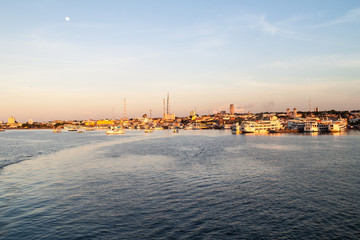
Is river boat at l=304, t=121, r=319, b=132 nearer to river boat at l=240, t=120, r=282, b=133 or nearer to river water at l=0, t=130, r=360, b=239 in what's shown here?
river boat at l=240, t=120, r=282, b=133

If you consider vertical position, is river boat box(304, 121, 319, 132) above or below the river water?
above

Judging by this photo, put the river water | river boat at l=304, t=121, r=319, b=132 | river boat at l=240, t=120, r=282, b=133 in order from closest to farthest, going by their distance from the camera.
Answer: the river water → river boat at l=304, t=121, r=319, b=132 → river boat at l=240, t=120, r=282, b=133

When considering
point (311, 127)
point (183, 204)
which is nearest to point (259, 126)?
point (311, 127)

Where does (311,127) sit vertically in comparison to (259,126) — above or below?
below

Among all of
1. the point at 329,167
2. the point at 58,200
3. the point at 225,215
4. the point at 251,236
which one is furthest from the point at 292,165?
the point at 58,200

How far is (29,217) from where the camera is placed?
1584cm

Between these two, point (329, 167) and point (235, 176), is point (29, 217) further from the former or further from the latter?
point (329, 167)

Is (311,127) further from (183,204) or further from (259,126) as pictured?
(183,204)

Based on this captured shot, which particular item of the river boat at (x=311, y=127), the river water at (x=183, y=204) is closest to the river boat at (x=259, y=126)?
the river boat at (x=311, y=127)

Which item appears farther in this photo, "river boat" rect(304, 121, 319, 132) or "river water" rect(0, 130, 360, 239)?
"river boat" rect(304, 121, 319, 132)

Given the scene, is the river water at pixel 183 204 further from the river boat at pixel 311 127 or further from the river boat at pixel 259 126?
the river boat at pixel 311 127

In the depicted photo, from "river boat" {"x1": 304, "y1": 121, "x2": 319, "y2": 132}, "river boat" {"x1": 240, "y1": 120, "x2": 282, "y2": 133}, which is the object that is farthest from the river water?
"river boat" {"x1": 304, "y1": 121, "x2": 319, "y2": 132}

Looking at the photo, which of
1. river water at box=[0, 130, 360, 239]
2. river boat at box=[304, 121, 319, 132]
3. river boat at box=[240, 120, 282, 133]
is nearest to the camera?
river water at box=[0, 130, 360, 239]

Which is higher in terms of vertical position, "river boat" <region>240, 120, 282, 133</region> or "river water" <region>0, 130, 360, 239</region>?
"river boat" <region>240, 120, 282, 133</region>
